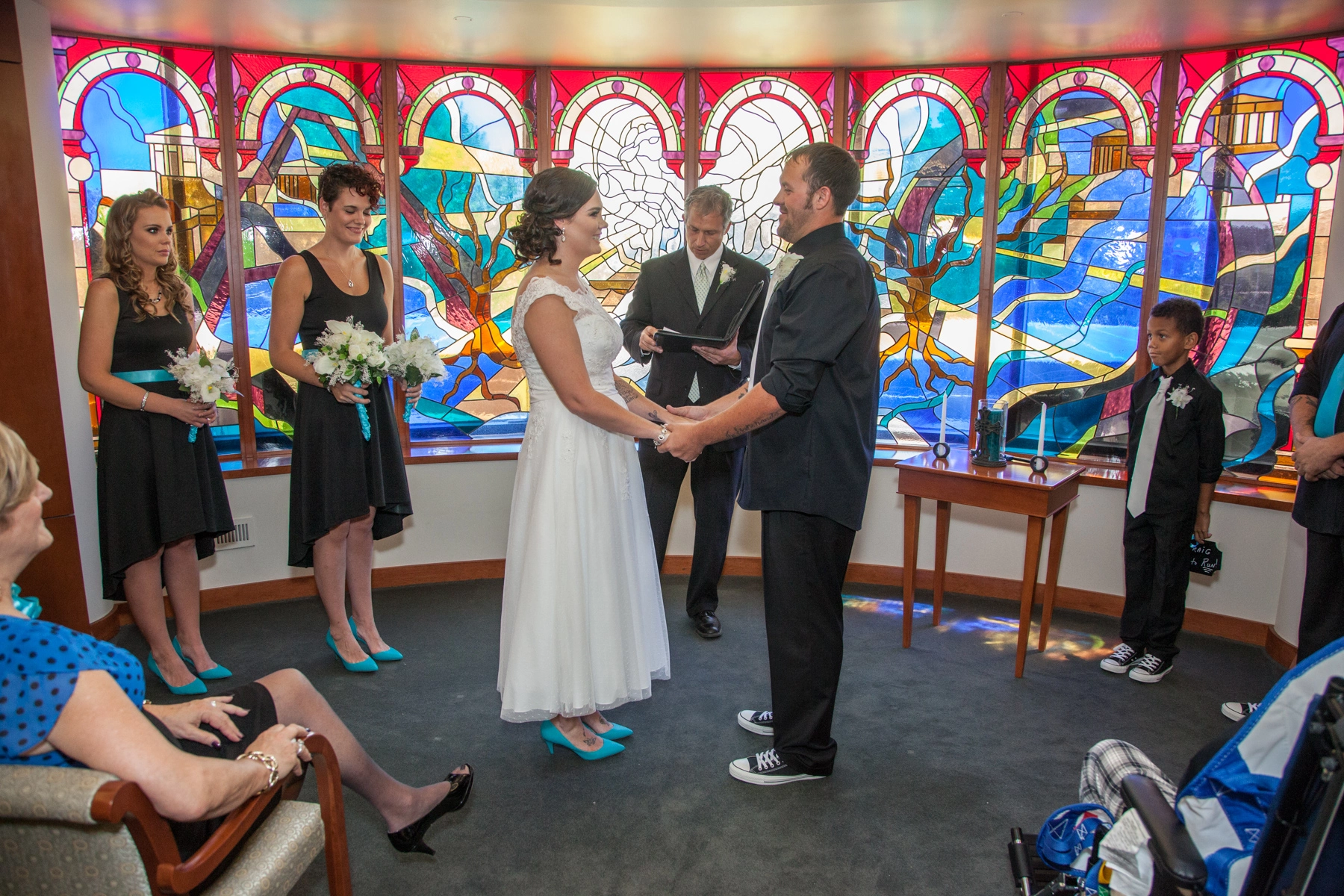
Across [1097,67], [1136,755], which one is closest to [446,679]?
[1136,755]

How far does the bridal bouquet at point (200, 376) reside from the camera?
9.86ft

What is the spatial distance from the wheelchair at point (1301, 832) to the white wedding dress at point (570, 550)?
1540mm

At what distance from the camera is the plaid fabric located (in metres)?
1.69

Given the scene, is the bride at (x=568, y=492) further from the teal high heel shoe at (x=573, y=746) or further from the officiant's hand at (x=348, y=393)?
the officiant's hand at (x=348, y=393)

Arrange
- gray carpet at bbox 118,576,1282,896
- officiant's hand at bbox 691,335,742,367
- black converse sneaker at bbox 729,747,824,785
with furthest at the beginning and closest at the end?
officiant's hand at bbox 691,335,742,367 < black converse sneaker at bbox 729,747,824,785 < gray carpet at bbox 118,576,1282,896

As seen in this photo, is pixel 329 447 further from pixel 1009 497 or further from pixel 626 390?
pixel 1009 497

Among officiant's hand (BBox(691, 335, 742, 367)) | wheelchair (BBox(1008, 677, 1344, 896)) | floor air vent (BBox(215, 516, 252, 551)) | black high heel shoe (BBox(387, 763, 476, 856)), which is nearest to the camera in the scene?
wheelchair (BBox(1008, 677, 1344, 896))

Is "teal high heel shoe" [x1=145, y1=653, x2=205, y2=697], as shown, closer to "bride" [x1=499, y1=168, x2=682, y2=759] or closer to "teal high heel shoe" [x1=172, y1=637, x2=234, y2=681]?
"teal high heel shoe" [x1=172, y1=637, x2=234, y2=681]

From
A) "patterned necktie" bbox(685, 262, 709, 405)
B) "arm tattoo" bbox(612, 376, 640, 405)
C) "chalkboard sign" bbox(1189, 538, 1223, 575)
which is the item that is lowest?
"chalkboard sign" bbox(1189, 538, 1223, 575)

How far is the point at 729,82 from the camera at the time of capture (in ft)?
15.0

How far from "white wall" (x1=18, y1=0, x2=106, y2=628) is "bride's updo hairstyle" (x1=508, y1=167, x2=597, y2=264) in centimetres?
212

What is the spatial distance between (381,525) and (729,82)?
2.89 metres

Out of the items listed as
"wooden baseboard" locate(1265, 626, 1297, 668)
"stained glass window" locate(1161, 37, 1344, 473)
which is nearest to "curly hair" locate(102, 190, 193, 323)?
"stained glass window" locate(1161, 37, 1344, 473)

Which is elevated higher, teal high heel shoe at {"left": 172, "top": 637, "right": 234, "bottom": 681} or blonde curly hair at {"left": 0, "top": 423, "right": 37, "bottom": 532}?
blonde curly hair at {"left": 0, "top": 423, "right": 37, "bottom": 532}
